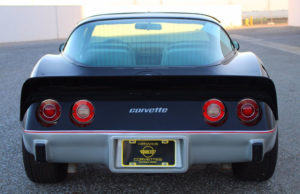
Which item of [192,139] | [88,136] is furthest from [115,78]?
[192,139]

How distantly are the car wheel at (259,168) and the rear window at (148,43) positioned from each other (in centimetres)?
76

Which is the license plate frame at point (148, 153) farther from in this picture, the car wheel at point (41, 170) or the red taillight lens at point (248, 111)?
the car wheel at point (41, 170)

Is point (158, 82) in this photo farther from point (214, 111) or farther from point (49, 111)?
point (49, 111)

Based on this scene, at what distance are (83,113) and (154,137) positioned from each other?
470mm

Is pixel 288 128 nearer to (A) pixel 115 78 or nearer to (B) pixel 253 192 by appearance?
(B) pixel 253 192

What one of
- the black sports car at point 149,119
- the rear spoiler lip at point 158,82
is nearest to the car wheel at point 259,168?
the black sports car at point 149,119

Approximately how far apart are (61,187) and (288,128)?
278 cm

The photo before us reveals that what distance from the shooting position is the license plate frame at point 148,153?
2992 mm

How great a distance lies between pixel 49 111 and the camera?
3.03m

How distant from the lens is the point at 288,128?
5227 millimetres

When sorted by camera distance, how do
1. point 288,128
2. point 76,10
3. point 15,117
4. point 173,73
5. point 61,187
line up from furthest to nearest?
1. point 76,10
2. point 15,117
3. point 288,128
4. point 61,187
5. point 173,73

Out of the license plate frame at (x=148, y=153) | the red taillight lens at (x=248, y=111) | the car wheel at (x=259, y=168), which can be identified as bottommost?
the car wheel at (x=259, y=168)

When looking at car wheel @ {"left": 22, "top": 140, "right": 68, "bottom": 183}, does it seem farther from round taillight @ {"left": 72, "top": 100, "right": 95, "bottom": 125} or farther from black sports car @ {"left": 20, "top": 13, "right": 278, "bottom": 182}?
round taillight @ {"left": 72, "top": 100, "right": 95, "bottom": 125}

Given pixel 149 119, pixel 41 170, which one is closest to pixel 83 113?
pixel 149 119
